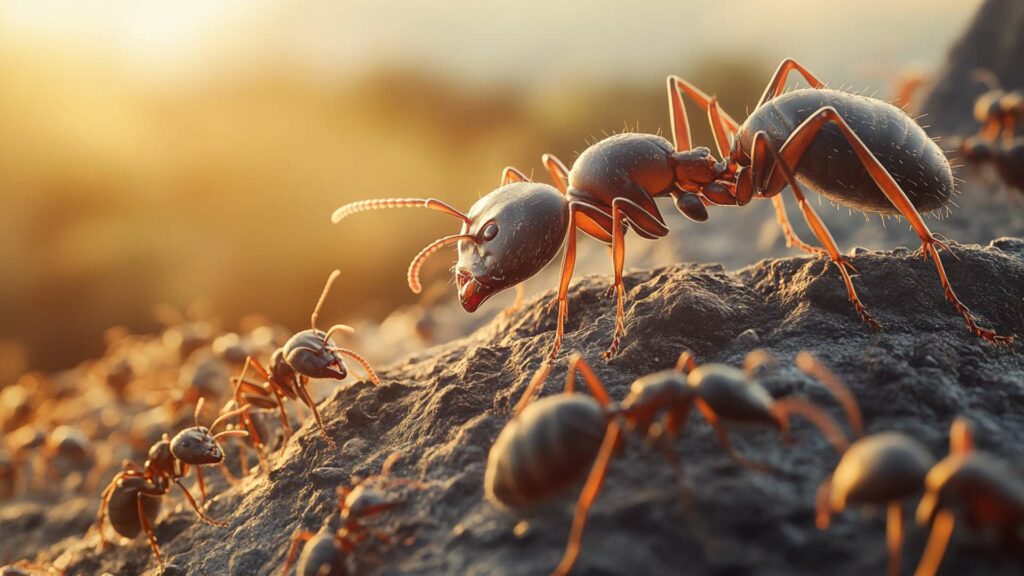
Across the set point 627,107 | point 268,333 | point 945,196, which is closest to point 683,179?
point 945,196

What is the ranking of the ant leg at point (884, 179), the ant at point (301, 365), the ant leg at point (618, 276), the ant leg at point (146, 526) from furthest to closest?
the ant at point (301, 365) < the ant leg at point (146, 526) < the ant leg at point (618, 276) < the ant leg at point (884, 179)

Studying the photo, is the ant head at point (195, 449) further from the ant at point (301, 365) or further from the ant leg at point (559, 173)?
the ant leg at point (559, 173)

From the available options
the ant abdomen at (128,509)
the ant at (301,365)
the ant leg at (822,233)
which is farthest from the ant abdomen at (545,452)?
the ant abdomen at (128,509)

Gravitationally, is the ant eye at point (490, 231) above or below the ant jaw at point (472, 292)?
above

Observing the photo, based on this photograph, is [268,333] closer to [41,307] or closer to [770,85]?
[770,85]

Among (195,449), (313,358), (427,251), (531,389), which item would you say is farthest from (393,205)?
(531,389)

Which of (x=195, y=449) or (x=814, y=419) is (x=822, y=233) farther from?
(x=195, y=449)

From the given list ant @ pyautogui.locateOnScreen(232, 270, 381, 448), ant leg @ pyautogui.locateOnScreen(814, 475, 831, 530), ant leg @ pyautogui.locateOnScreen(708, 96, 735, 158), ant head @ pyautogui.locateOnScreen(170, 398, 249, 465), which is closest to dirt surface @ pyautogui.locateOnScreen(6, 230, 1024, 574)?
ant leg @ pyautogui.locateOnScreen(814, 475, 831, 530)
